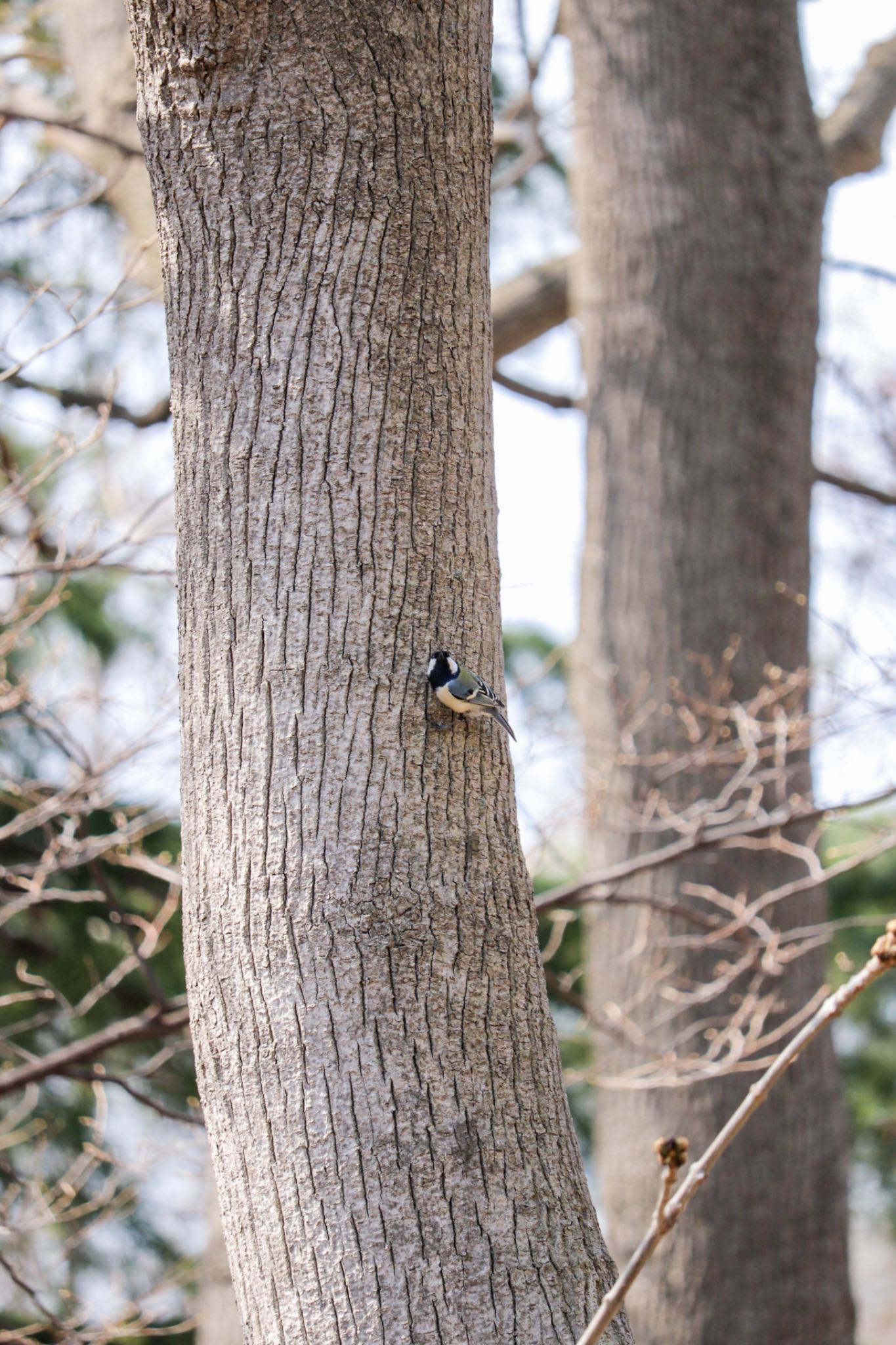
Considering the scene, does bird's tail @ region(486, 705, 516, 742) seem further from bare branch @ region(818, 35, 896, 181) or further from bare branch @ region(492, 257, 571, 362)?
bare branch @ region(818, 35, 896, 181)

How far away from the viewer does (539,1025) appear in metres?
1.40

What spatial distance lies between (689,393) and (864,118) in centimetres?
190

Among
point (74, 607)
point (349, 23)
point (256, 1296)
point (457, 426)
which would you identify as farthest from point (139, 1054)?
point (349, 23)

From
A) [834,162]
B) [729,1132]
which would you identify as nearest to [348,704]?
[729,1132]

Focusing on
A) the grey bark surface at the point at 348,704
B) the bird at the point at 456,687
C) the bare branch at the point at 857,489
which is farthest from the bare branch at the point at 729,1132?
the bare branch at the point at 857,489

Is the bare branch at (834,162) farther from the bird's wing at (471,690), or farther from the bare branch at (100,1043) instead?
the bird's wing at (471,690)

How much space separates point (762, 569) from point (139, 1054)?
2854 millimetres

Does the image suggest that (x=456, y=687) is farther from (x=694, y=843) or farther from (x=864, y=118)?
(x=864, y=118)

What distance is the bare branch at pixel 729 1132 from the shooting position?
2.46ft

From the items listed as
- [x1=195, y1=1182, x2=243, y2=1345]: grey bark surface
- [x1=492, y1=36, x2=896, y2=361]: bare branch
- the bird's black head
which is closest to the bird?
the bird's black head

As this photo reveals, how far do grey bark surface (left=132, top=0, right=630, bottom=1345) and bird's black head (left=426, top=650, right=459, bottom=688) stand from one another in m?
0.02

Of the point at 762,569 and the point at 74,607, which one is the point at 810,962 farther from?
the point at 74,607

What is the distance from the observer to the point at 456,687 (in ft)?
4.56

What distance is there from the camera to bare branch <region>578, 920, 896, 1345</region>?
750mm
